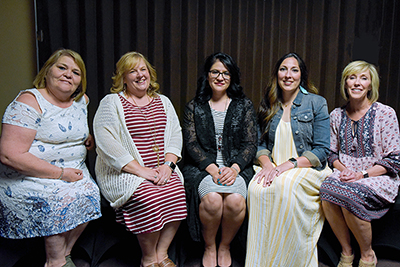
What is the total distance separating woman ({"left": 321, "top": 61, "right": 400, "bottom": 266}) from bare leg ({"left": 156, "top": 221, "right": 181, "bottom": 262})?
1000 mm

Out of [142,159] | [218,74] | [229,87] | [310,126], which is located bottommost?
[142,159]

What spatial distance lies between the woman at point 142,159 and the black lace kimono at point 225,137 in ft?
0.37

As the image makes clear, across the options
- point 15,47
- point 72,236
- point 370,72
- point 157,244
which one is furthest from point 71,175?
point 370,72

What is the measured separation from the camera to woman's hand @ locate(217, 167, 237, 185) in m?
2.10

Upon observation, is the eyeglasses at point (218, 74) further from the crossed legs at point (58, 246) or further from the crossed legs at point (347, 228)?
the crossed legs at point (58, 246)

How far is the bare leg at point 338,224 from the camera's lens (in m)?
2.01

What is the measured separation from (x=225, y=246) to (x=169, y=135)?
→ 86 cm

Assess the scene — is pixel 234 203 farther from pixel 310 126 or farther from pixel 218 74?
pixel 218 74

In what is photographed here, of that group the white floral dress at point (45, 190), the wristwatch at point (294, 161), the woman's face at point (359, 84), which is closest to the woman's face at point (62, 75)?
the white floral dress at point (45, 190)

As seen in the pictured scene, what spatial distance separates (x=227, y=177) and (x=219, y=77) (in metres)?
0.75

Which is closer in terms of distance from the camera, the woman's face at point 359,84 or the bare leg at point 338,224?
the bare leg at point 338,224

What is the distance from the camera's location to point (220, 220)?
209 centimetres

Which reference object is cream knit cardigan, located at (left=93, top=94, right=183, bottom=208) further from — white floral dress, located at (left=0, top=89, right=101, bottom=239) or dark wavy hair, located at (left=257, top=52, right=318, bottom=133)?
dark wavy hair, located at (left=257, top=52, right=318, bottom=133)

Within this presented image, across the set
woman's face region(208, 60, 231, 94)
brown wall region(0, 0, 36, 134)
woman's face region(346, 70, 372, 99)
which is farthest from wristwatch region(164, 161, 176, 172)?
brown wall region(0, 0, 36, 134)
